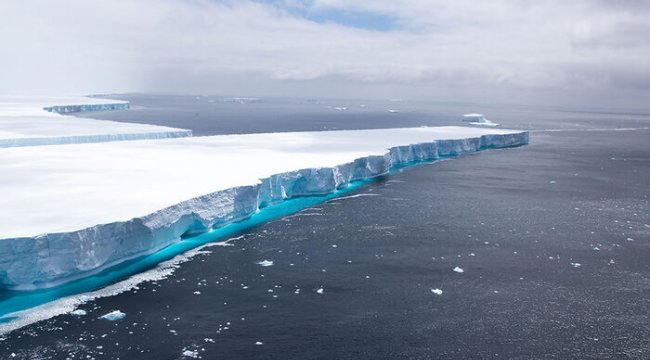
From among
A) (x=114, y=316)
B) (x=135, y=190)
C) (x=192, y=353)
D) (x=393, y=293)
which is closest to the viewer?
(x=192, y=353)

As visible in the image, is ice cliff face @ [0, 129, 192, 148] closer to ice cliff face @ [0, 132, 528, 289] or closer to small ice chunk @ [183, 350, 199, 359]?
ice cliff face @ [0, 132, 528, 289]

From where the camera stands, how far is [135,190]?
13938 mm

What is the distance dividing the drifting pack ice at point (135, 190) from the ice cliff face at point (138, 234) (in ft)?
0.06

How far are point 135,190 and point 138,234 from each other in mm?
2469

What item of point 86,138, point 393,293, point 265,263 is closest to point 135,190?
point 265,263

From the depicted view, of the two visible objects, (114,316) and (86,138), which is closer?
(114,316)

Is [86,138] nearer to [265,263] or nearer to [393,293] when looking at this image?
[265,263]

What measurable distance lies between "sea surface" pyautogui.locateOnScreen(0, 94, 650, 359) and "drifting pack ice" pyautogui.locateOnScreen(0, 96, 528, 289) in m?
0.93

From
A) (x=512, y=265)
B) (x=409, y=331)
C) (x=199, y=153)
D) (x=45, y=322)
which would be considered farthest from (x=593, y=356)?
(x=199, y=153)

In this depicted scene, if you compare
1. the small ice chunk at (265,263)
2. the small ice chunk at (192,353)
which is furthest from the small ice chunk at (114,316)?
the small ice chunk at (265,263)

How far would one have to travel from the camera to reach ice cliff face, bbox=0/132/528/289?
9992 millimetres

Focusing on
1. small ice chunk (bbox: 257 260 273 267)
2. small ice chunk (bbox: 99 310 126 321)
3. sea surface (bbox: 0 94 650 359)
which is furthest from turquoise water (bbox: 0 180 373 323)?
small ice chunk (bbox: 257 260 273 267)

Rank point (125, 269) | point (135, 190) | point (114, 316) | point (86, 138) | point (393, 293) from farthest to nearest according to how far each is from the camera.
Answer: point (86, 138) < point (135, 190) < point (125, 269) < point (393, 293) < point (114, 316)

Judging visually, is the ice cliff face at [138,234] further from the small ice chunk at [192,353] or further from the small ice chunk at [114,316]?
the small ice chunk at [192,353]
